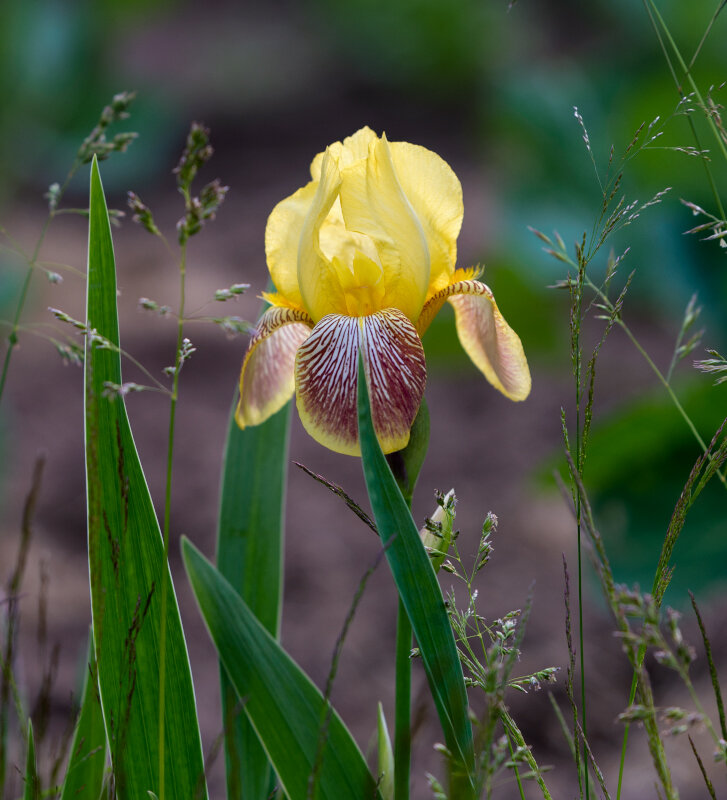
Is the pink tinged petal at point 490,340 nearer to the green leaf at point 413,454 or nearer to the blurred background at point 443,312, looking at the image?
the green leaf at point 413,454

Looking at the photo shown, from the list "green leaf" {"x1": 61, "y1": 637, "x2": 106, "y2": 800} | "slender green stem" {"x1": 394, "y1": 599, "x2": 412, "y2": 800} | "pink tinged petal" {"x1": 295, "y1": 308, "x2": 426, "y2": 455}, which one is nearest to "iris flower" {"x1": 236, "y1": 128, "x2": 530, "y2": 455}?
"pink tinged petal" {"x1": 295, "y1": 308, "x2": 426, "y2": 455}

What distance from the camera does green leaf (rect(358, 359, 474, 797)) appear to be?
1.61 ft

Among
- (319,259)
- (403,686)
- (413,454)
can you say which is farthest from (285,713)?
(319,259)

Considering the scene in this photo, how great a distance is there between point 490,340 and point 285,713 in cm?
27

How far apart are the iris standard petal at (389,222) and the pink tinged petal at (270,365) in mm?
70

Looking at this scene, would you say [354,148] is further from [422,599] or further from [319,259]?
[422,599]

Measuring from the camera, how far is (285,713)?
1.76 feet

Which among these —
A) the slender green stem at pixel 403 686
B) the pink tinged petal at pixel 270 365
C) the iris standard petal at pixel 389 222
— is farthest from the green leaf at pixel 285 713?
the iris standard petal at pixel 389 222

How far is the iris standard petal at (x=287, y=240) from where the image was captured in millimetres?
585

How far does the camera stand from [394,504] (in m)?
0.50

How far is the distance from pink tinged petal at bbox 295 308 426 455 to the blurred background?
16 centimetres

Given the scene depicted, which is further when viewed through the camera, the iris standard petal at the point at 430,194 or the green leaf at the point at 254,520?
the green leaf at the point at 254,520

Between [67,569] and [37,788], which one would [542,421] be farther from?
[37,788]

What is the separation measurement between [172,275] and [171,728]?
2.27m
